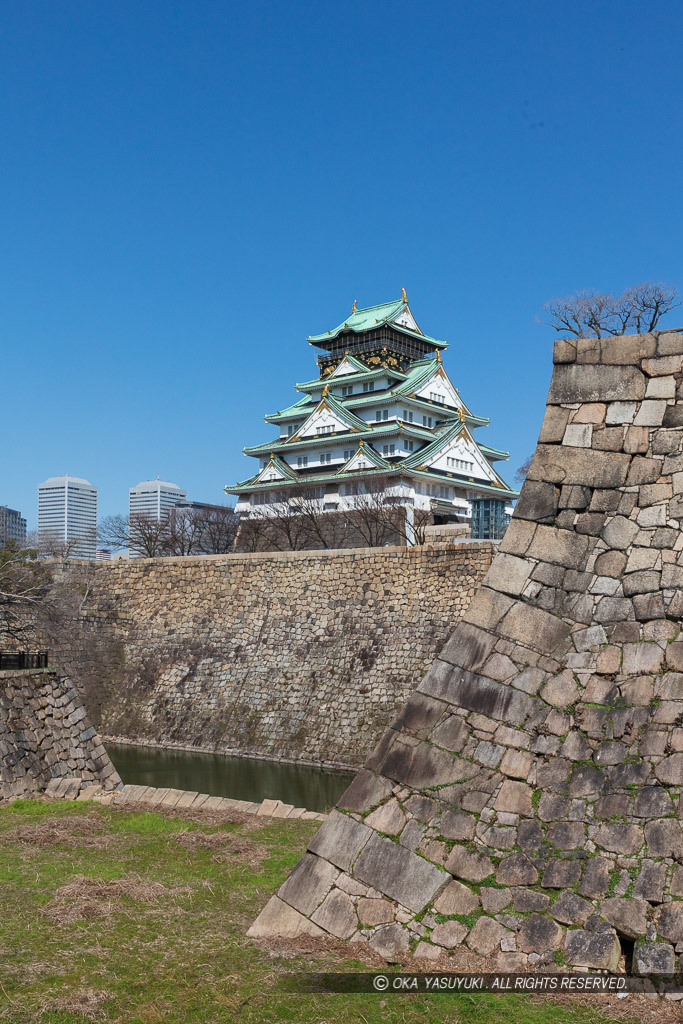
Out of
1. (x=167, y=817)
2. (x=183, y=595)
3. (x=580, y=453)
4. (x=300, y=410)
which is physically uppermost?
(x=300, y=410)

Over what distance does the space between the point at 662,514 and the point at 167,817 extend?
615cm

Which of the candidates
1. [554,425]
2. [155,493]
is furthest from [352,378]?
[155,493]

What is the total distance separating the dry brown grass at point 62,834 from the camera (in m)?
7.77

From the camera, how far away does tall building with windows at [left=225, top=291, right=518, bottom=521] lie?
121 feet

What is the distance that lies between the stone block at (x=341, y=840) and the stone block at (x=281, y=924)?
369 mm

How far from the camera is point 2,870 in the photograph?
6.84m

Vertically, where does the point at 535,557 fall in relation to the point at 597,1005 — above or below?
above

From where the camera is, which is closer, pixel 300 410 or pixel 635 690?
pixel 635 690

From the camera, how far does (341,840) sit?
5297 mm

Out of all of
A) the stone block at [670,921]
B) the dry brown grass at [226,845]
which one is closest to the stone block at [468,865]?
the stone block at [670,921]

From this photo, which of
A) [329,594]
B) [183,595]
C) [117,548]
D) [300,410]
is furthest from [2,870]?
[300,410]

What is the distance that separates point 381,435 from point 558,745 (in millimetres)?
32853

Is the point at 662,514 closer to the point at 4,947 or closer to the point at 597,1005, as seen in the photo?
the point at 597,1005

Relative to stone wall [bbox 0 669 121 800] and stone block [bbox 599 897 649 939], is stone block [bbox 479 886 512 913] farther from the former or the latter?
stone wall [bbox 0 669 121 800]
